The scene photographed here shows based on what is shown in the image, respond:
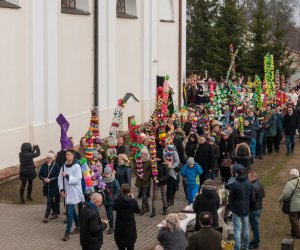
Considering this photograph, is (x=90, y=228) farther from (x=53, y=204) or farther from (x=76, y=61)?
(x=76, y=61)

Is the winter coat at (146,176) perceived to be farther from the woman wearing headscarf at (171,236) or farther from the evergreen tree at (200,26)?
the evergreen tree at (200,26)

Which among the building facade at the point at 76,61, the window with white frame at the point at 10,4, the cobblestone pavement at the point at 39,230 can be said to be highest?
the window with white frame at the point at 10,4

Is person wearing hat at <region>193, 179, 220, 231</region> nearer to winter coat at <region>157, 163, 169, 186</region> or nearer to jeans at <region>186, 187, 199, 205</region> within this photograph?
winter coat at <region>157, 163, 169, 186</region>

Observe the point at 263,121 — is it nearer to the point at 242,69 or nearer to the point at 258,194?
the point at 258,194

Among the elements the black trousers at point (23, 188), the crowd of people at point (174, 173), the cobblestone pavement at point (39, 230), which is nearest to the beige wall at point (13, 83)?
the black trousers at point (23, 188)

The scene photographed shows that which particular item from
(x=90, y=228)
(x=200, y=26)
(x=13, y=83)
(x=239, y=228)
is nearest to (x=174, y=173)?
(x=239, y=228)

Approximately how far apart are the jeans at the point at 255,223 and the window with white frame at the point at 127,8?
1573cm

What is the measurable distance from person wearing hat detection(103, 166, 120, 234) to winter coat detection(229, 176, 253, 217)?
Answer: 244cm

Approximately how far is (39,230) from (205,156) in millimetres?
4269

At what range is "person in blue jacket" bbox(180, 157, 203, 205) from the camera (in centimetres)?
1495

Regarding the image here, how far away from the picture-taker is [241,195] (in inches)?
475

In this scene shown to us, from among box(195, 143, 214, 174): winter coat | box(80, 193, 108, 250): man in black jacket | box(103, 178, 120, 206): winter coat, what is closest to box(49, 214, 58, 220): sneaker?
box(103, 178, 120, 206): winter coat

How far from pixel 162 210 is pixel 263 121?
7.18m

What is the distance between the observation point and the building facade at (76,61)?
1930cm
